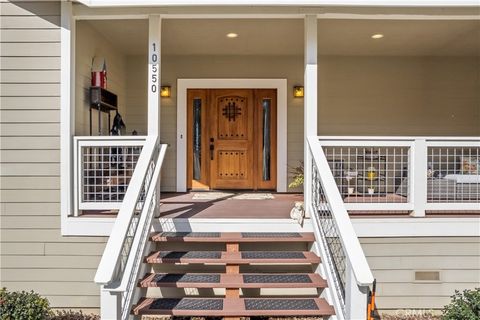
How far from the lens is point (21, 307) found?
335 cm

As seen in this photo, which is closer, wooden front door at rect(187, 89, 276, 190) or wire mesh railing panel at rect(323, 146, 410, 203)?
wire mesh railing panel at rect(323, 146, 410, 203)

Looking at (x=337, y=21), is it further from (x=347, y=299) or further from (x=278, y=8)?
(x=347, y=299)

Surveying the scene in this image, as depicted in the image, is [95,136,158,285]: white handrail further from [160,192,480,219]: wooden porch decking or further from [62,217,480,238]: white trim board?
[160,192,480,219]: wooden porch decking

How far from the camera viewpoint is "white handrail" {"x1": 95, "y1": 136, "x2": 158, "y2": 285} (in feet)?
8.38

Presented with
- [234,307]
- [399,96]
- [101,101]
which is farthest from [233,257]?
A: [399,96]

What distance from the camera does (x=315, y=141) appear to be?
389 centimetres

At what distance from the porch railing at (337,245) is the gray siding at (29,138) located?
2.70 meters

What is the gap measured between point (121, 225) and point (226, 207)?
200cm

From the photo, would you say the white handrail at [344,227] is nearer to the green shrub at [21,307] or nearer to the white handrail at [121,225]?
the white handrail at [121,225]

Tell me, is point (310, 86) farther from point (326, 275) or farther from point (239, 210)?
point (326, 275)

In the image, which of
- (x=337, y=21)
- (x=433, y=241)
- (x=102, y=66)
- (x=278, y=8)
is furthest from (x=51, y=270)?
(x=337, y=21)

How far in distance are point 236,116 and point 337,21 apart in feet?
8.03

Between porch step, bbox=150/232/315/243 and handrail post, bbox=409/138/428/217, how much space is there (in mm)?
1125

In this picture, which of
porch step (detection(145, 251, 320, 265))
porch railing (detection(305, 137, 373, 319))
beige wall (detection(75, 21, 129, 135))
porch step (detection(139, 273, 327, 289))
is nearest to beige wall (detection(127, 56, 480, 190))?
beige wall (detection(75, 21, 129, 135))
